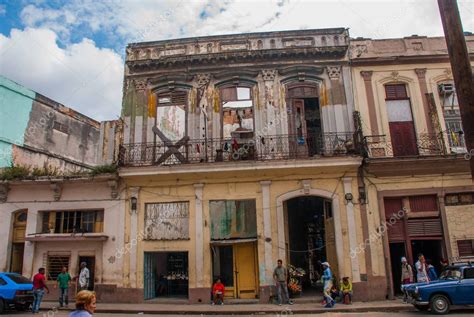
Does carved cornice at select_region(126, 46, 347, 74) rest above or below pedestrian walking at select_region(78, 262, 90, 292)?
above

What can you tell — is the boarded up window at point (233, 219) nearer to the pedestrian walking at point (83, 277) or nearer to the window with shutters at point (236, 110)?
the window with shutters at point (236, 110)

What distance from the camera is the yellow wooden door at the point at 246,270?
14250mm

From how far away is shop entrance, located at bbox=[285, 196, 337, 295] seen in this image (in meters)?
16.3

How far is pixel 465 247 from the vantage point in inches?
548

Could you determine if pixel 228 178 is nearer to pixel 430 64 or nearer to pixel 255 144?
pixel 255 144

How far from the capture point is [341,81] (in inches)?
610

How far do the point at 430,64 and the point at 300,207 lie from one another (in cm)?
841

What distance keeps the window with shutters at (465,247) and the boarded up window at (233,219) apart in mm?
7551

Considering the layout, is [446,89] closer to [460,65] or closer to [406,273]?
[406,273]

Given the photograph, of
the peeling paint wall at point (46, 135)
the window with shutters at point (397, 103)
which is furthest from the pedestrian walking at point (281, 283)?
the peeling paint wall at point (46, 135)

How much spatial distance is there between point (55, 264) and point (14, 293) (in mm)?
3308

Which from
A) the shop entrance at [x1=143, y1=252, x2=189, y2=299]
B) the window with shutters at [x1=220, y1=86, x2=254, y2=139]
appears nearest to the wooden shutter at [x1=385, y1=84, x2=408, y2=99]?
the window with shutters at [x1=220, y1=86, x2=254, y2=139]

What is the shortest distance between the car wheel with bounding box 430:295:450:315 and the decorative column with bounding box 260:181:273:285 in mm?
5239

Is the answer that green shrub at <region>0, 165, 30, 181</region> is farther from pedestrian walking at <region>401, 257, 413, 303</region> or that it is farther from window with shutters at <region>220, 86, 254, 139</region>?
pedestrian walking at <region>401, 257, 413, 303</region>
